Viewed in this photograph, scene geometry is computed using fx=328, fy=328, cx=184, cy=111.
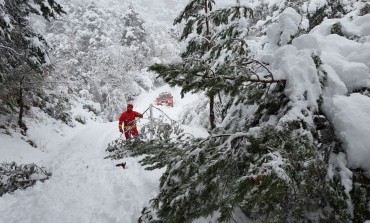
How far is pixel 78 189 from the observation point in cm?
796

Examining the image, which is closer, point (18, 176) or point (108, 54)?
point (18, 176)

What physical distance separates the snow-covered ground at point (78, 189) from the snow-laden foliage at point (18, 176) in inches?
9.7

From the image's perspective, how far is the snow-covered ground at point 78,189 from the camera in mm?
6531

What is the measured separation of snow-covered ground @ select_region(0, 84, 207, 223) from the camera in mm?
6531

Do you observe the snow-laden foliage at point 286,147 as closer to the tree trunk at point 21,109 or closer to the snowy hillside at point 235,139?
the snowy hillside at point 235,139

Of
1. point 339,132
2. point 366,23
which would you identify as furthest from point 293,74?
point 366,23

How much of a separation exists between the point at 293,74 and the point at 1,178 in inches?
326

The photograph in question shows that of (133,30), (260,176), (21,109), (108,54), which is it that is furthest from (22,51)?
(133,30)

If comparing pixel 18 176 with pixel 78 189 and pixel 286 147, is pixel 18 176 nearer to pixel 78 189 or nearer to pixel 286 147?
pixel 78 189

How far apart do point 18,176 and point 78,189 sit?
1984 millimetres

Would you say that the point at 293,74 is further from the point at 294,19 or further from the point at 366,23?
the point at 366,23

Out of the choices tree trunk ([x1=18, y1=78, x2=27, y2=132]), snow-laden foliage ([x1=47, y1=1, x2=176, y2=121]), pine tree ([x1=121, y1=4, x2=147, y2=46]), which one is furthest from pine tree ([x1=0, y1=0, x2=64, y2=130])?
pine tree ([x1=121, y1=4, x2=147, y2=46])

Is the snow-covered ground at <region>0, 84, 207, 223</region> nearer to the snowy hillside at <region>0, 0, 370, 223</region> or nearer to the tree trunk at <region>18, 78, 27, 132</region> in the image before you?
the snowy hillside at <region>0, 0, 370, 223</region>

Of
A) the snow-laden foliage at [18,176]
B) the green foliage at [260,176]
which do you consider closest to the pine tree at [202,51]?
the green foliage at [260,176]
